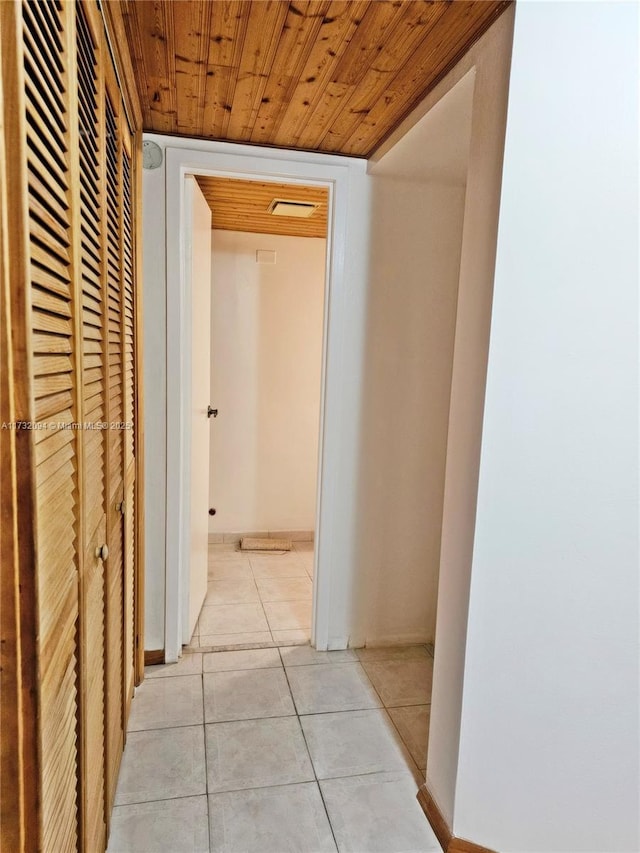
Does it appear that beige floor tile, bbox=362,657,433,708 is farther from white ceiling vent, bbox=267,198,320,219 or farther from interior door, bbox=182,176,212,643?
white ceiling vent, bbox=267,198,320,219

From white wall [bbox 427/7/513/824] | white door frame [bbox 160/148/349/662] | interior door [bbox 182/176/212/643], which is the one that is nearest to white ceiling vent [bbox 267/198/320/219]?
interior door [bbox 182/176/212/643]

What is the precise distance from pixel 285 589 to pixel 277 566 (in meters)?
0.37

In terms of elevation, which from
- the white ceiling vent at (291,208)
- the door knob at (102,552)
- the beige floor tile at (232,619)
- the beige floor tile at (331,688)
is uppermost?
the white ceiling vent at (291,208)

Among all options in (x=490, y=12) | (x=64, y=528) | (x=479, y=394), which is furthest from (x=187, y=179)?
(x=64, y=528)

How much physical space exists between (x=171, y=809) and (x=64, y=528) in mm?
1179

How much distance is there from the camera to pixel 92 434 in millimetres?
1260

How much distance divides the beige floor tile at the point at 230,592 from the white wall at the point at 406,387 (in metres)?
0.76

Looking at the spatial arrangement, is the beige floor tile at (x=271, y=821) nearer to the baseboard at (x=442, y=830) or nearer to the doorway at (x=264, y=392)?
the baseboard at (x=442, y=830)

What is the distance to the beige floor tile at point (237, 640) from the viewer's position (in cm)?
260

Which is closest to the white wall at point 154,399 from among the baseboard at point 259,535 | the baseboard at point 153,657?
the baseboard at point 153,657

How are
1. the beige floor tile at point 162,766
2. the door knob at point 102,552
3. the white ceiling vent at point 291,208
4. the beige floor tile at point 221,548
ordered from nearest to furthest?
1. the door knob at point 102,552
2. the beige floor tile at point 162,766
3. the white ceiling vent at point 291,208
4. the beige floor tile at point 221,548

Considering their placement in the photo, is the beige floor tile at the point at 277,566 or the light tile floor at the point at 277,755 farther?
the beige floor tile at the point at 277,566

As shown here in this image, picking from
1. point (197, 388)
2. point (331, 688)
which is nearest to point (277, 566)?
point (331, 688)

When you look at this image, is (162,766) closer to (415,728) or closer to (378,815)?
(378,815)
